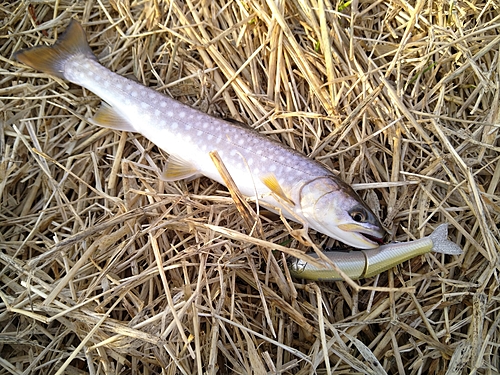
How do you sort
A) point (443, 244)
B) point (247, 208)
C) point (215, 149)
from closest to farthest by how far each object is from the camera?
point (247, 208) < point (443, 244) < point (215, 149)

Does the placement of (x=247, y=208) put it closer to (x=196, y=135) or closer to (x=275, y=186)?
(x=275, y=186)

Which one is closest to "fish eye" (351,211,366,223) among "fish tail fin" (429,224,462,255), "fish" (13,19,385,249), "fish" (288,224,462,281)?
"fish" (13,19,385,249)

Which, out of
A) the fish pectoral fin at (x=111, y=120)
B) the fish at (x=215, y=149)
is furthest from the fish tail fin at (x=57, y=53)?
the fish pectoral fin at (x=111, y=120)

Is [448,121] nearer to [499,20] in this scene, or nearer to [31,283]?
[499,20]

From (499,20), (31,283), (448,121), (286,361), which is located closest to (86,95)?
(31,283)

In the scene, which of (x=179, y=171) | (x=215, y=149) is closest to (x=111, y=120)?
(x=179, y=171)

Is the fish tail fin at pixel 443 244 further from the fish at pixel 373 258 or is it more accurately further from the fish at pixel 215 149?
the fish at pixel 215 149
